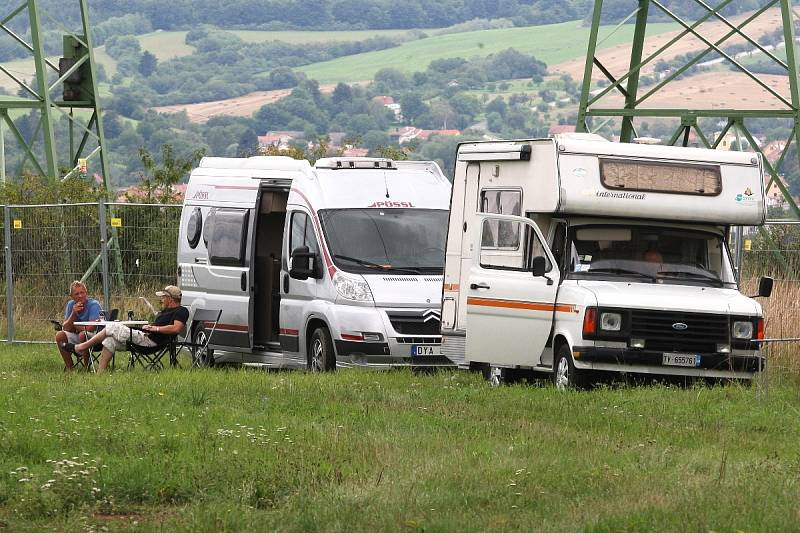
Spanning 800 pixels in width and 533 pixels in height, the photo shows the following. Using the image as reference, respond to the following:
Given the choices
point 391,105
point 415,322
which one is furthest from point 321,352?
point 391,105

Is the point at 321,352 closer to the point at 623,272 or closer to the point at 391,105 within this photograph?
the point at 623,272

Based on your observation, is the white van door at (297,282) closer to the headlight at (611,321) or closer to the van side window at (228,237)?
the van side window at (228,237)

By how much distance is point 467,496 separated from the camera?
32.4 feet

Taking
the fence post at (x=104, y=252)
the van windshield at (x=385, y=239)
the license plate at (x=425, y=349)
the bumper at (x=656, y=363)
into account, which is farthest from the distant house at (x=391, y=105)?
the bumper at (x=656, y=363)

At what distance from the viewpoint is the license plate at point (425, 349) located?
61.9 ft

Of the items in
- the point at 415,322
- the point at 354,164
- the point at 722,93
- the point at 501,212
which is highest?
the point at 722,93

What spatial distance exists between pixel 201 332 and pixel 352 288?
3.54m

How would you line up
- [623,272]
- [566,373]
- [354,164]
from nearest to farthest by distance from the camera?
1. [566,373]
2. [623,272]
3. [354,164]

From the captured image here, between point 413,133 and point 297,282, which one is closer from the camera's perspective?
point 297,282

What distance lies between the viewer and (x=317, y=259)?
63.9 ft

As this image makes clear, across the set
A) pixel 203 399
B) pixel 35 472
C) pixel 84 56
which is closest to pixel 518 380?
pixel 203 399

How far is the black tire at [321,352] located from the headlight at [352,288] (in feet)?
1.86

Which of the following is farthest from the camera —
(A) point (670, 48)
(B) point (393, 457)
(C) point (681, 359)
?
(A) point (670, 48)

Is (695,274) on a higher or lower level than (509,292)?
higher
